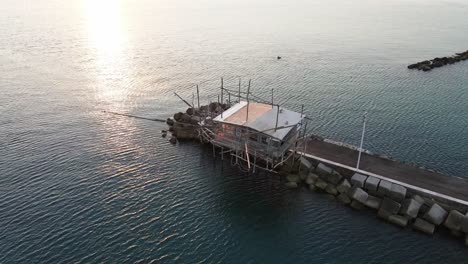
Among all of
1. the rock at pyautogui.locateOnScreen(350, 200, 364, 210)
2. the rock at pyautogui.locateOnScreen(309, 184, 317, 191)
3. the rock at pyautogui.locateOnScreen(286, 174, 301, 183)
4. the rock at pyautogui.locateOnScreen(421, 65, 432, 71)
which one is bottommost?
the rock at pyautogui.locateOnScreen(350, 200, 364, 210)

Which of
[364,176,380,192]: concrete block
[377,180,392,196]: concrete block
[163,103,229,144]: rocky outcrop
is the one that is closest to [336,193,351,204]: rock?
[364,176,380,192]: concrete block

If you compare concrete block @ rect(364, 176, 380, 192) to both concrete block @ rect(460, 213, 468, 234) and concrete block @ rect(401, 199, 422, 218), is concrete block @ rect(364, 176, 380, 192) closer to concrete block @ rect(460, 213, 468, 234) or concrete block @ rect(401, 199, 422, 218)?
concrete block @ rect(401, 199, 422, 218)

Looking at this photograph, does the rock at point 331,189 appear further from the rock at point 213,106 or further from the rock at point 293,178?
the rock at point 213,106

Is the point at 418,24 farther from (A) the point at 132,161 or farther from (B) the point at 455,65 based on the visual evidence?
(A) the point at 132,161

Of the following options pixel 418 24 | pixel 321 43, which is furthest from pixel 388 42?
pixel 418 24

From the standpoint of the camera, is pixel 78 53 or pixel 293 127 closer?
pixel 293 127

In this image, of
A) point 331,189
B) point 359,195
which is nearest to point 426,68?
point 331,189
